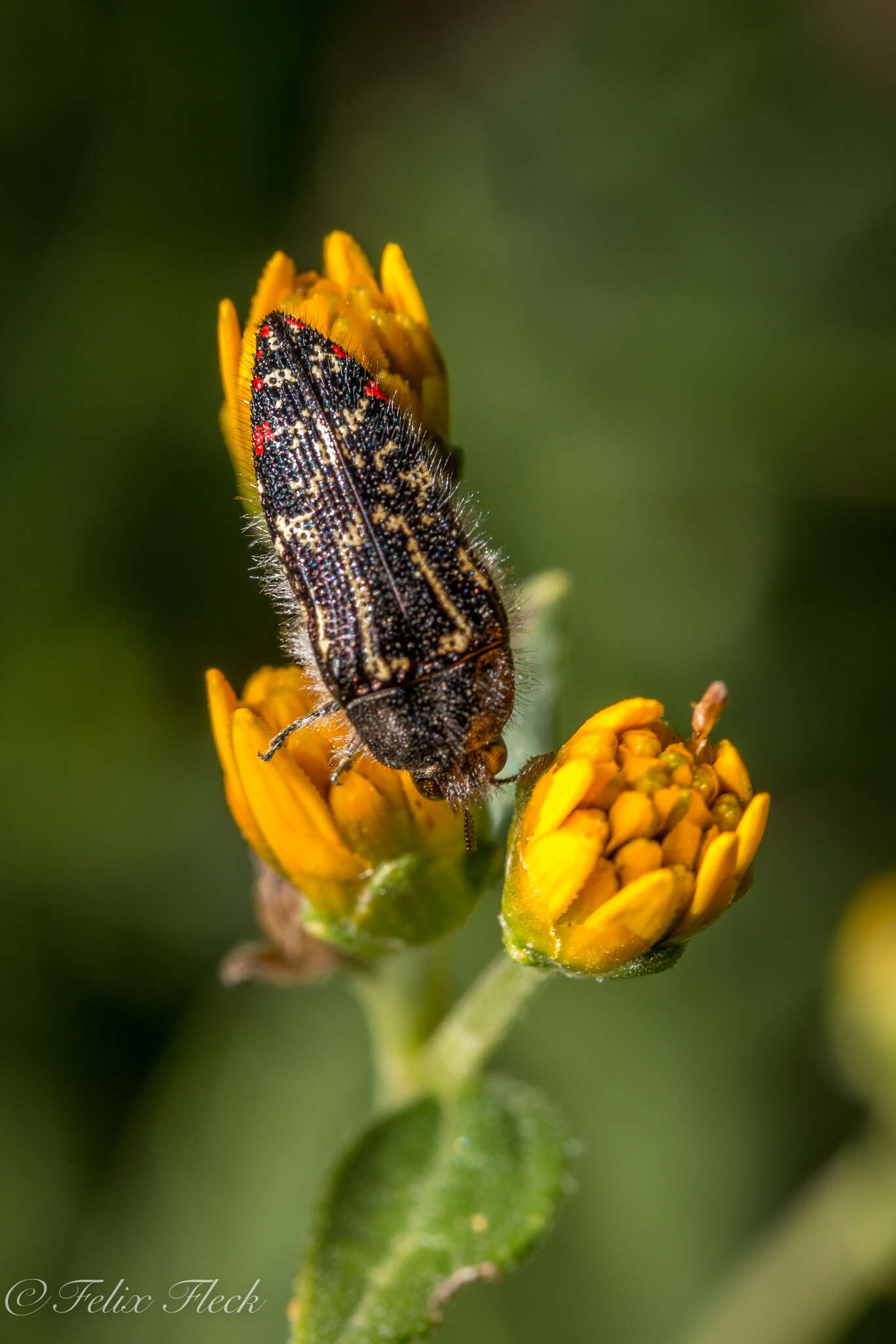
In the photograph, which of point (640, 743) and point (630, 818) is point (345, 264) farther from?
point (630, 818)

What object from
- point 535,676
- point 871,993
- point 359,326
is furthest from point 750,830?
point 871,993

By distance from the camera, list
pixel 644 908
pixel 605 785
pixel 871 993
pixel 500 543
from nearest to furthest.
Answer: pixel 644 908 < pixel 605 785 < pixel 871 993 < pixel 500 543

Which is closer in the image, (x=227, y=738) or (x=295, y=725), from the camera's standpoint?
(x=227, y=738)

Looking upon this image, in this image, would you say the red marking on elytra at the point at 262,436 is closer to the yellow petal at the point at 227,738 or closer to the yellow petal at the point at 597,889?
the yellow petal at the point at 227,738

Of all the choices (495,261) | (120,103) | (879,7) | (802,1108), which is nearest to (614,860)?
(802,1108)

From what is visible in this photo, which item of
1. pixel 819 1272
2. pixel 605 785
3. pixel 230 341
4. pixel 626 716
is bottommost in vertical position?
pixel 819 1272

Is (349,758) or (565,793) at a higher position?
(349,758)

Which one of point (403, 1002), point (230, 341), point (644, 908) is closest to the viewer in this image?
point (644, 908)

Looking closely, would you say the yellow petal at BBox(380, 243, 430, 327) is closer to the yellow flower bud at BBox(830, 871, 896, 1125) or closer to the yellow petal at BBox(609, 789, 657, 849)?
the yellow petal at BBox(609, 789, 657, 849)
